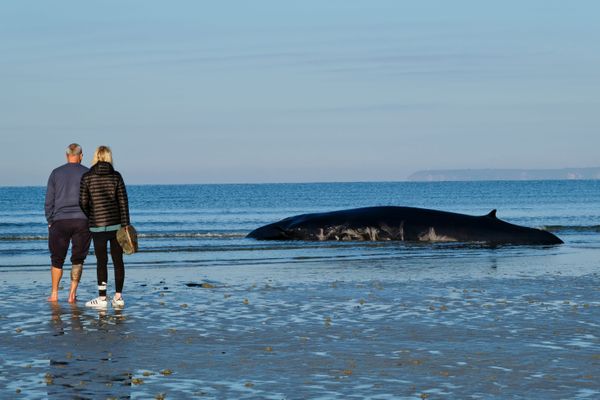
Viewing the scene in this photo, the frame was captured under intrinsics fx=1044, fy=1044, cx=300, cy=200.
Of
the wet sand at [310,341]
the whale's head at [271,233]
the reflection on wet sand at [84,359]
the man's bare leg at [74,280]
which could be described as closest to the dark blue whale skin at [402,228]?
the whale's head at [271,233]

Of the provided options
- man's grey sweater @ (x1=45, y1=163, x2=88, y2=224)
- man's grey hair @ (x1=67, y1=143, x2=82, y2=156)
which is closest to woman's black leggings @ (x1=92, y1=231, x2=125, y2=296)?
man's grey sweater @ (x1=45, y1=163, x2=88, y2=224)

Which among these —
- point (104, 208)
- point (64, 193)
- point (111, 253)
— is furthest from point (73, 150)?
point (111, 253)

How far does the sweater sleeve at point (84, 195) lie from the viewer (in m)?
15.3

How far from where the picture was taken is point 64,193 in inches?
620

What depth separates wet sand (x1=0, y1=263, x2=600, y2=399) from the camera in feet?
30.0

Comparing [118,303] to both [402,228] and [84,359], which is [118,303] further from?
[402,228]

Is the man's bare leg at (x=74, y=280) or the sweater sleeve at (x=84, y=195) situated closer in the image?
the sweater sleeve at (x=84, y=195)

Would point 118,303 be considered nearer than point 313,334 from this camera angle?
No

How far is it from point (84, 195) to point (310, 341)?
5.20 meters

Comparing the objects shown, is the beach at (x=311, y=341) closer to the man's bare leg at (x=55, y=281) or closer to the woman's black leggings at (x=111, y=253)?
the man's bare leg at (x=55, y=281)

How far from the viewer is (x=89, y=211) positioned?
1553 cm

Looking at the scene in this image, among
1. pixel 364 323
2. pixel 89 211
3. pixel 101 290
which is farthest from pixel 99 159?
pixel 364 323

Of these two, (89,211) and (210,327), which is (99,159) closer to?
(89,211)

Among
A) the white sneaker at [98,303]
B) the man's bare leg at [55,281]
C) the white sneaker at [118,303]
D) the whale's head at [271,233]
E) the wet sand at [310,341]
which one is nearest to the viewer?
the wet sand at [310,341]
